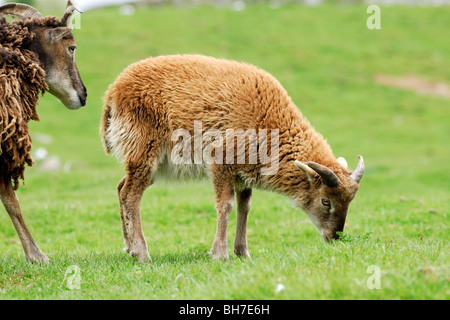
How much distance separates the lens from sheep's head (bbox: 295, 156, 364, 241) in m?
7.45

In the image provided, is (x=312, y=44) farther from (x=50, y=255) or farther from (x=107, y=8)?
(x=50, y=255)

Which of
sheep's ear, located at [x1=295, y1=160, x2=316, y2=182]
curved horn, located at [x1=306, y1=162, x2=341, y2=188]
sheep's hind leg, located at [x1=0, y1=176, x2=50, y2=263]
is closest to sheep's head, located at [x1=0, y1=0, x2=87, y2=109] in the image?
sheep's hind leg, located at [x1=0, y1=176, x2=50, y2=263]

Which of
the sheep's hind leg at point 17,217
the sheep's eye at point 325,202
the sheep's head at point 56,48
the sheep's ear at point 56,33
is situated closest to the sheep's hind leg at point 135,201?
the sheep's hind leg at point 17,217

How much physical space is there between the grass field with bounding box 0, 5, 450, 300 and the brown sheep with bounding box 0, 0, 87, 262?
1.21 m

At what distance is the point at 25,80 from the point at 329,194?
425cm

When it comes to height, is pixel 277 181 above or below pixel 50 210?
above

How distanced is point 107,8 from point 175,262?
160 ft

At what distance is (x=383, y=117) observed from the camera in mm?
30422

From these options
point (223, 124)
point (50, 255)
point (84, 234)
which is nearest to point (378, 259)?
point (223, 124)

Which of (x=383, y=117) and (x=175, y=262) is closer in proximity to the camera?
(x=175, y=262)

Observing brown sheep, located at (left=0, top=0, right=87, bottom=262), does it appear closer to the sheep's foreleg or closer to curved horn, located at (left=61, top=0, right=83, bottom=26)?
curved horn, located at (left=61, top=0, right=83, bottom=26)

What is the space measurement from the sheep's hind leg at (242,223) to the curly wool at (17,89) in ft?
9.99

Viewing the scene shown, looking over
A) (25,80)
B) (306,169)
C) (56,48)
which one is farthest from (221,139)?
(25,80)

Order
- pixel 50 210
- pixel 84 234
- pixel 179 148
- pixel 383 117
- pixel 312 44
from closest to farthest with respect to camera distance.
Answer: pixel 179 148, pixel 84 234, pixel 50 210, pixel 383 117, pixel 312 44
